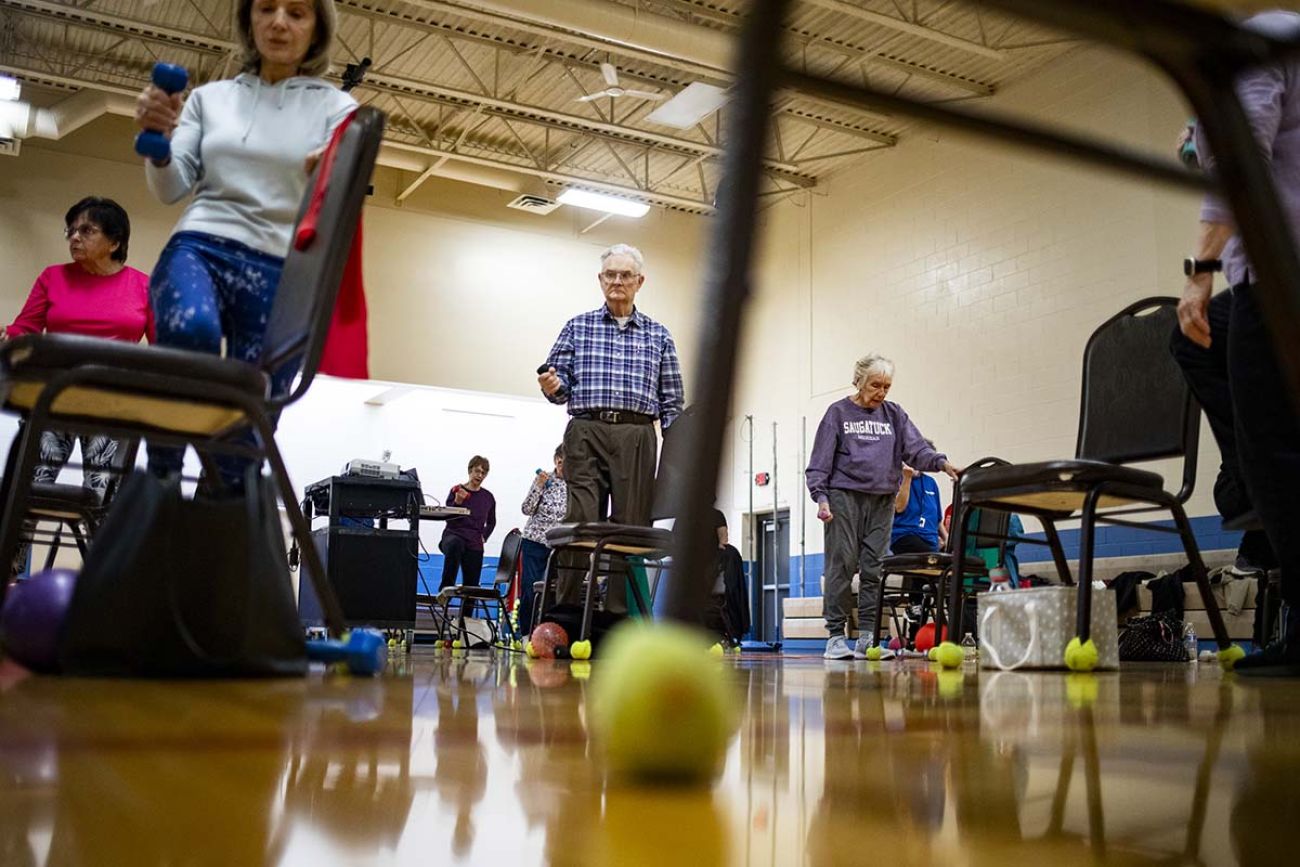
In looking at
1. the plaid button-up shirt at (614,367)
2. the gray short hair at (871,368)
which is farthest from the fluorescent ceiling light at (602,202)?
the plaid button-up shirt at (614,367)

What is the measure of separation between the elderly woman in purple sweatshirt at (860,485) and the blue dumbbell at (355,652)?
3813 mm

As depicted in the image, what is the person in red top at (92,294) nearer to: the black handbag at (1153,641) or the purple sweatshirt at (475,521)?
the black handbag at (1153,641)

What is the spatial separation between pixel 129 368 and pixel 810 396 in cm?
946

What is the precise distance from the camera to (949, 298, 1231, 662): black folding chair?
8.41 ft

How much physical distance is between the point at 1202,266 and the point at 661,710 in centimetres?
199

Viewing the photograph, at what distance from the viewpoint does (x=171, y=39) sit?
28.4 ft

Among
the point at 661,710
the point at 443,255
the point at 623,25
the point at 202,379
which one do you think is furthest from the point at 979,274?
the point at 661,710

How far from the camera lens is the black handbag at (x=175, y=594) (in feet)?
4.16

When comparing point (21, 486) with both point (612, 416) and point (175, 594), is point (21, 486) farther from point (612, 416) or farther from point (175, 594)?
point (612, 416)

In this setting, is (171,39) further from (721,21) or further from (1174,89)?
(1174,89)

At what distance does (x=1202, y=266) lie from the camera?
2.13 metres

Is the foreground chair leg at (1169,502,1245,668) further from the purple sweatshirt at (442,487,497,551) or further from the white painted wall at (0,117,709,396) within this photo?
the white painted wall at (0,117,709,396)

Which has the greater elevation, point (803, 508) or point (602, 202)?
point (602, 202)

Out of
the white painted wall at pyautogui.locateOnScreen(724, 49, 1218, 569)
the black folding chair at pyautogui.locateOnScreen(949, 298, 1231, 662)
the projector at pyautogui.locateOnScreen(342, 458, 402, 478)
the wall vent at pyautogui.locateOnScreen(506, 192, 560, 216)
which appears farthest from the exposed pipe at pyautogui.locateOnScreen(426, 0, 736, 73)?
the black folding chair at pyautogui.locateOnScreen(949, 298, 1231, 662)
